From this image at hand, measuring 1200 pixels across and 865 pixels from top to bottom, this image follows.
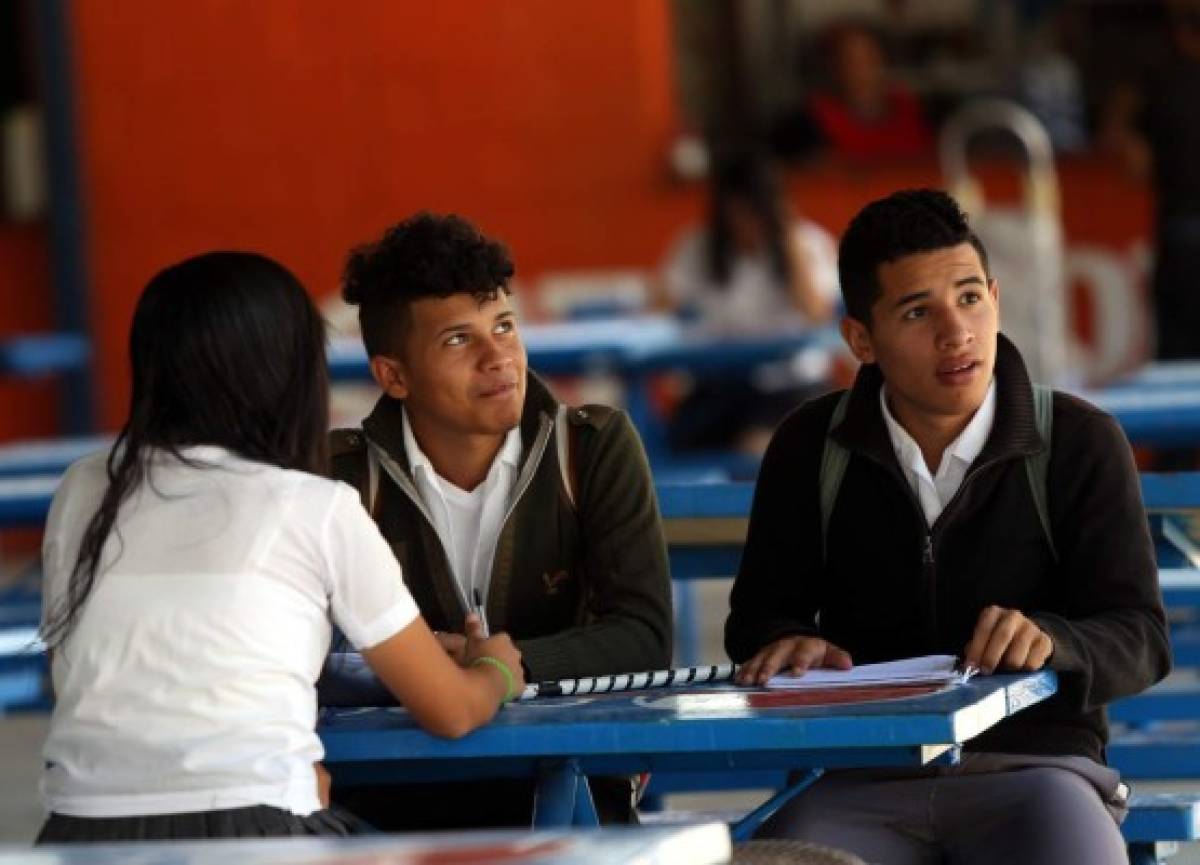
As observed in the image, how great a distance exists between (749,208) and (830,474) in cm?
574

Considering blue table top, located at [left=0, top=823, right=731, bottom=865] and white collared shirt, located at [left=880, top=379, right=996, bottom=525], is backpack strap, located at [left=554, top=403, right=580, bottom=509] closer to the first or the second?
white collared shirt, located at [left=880, top=379, right=996, bottom=525]

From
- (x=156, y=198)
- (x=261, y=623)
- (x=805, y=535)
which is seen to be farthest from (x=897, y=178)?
(x=261, y=623)

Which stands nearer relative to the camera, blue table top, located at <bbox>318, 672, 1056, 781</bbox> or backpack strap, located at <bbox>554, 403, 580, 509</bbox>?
blue table top, located at <bbox>318, 672, 1056, 781</bbox>

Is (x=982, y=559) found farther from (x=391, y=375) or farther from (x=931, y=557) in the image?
(x=391, y=375)

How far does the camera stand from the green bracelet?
11.1 feet

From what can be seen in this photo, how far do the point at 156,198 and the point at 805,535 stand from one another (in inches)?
329

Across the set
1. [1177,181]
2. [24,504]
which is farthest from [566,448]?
[1177,181]

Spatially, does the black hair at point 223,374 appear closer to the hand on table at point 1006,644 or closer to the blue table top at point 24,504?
the hand on table at point 1006,644

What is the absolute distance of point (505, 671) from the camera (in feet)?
11.2

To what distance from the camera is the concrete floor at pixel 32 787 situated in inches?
237

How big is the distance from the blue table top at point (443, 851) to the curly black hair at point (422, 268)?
4.58 ft

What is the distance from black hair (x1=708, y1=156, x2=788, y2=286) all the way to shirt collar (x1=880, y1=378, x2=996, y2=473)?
5.58 m

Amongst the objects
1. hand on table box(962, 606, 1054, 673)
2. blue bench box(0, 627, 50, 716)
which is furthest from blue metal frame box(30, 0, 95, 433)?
hand on table box(962, 606, 1054, 673)

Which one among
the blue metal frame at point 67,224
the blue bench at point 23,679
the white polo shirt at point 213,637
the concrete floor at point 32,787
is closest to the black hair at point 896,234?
the white polo shirt at point 213,637
